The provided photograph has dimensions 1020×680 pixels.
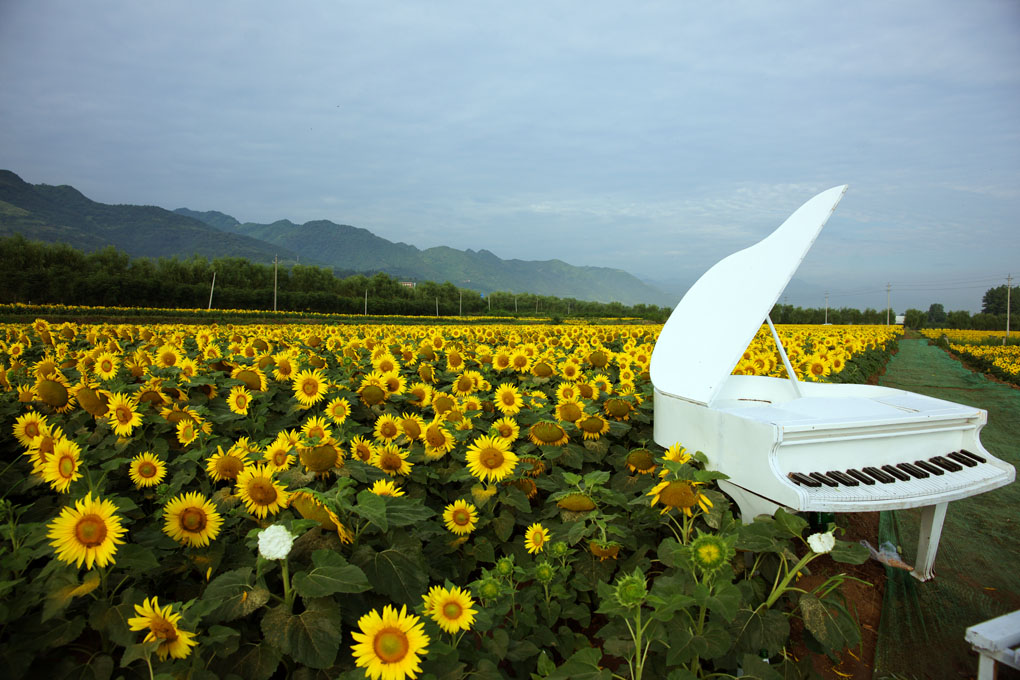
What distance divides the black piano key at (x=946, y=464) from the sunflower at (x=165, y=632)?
11.6 feet

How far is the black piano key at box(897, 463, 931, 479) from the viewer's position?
258 cm

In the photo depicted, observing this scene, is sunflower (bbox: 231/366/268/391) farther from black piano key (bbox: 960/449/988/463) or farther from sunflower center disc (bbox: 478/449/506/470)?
black piano key (bbox: 960/449/988/463)

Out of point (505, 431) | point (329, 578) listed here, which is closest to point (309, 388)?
point (505, 431)

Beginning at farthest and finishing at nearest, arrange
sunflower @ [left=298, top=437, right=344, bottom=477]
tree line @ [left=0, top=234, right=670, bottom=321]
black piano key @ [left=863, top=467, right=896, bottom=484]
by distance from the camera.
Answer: tree line @ [left=0, top=234, right=670, bottom=321] < black piano key @ [left=863, top=467, right=896, bottom=484] < sunflower @ [left=298, top=437, right=344, bottom=477]

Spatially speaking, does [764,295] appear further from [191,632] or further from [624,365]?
[191,632]

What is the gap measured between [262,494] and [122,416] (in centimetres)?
140

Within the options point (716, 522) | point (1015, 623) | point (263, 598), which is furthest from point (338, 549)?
point (1015, 623)

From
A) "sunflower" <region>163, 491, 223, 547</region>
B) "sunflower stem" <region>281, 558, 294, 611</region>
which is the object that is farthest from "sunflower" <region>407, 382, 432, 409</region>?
"sunflower stem" <region>281, 558, 294, 611</region>

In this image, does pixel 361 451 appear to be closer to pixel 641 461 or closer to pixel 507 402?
pixel 507 402

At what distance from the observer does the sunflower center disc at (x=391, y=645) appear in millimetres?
1407

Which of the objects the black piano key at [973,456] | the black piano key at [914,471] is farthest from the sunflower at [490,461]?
the black piano key at [973,456]

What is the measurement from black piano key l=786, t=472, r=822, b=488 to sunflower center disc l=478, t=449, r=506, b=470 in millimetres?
1481

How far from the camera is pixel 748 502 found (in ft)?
8.40

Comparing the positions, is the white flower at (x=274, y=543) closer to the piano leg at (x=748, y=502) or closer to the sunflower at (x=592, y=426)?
the sunflower at (x=592, y=426)
